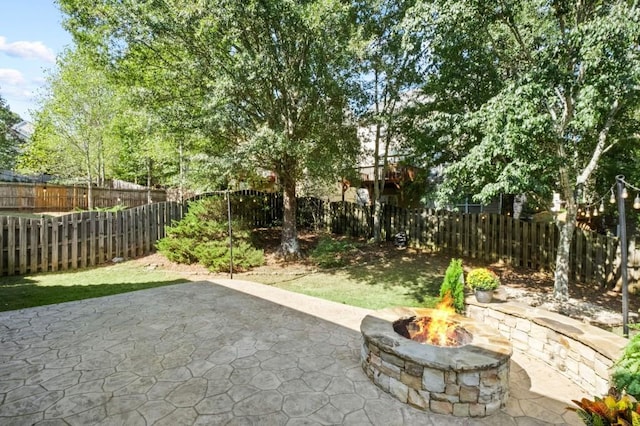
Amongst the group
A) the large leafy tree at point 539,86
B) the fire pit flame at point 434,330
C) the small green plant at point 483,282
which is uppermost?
the large leafy tree at point 539,86

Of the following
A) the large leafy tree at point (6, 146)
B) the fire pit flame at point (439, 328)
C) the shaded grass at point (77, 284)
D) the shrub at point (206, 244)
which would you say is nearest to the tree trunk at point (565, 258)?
the fire pit flame at point (439, 328)

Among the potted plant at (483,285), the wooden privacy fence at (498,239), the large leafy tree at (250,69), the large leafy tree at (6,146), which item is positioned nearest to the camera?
the potted plant at (483,285)

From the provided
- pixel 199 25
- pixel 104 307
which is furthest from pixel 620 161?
pixel 104 307

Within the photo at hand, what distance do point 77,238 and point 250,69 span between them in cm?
614

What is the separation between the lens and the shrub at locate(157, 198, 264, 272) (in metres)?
8.86

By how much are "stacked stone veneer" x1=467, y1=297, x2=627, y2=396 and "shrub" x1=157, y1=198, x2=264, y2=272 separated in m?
6.04

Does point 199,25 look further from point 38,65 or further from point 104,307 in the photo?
point 38,65

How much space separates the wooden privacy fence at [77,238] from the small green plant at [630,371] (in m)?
10.4

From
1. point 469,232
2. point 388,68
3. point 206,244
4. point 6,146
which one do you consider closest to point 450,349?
point 206,244

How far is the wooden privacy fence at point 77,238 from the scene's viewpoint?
7.42 meters

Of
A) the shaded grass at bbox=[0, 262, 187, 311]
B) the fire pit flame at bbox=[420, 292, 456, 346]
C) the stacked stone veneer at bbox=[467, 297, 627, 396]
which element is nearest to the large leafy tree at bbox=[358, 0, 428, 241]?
the stacked stone veneer at bbox=[467, 297, 627, 396]

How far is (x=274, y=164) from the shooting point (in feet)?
32.6

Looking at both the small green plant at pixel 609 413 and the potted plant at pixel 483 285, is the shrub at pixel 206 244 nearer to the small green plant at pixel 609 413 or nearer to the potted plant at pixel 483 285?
the potted plant at pixel 483 285

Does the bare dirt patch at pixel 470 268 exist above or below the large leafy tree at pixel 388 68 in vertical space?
below
